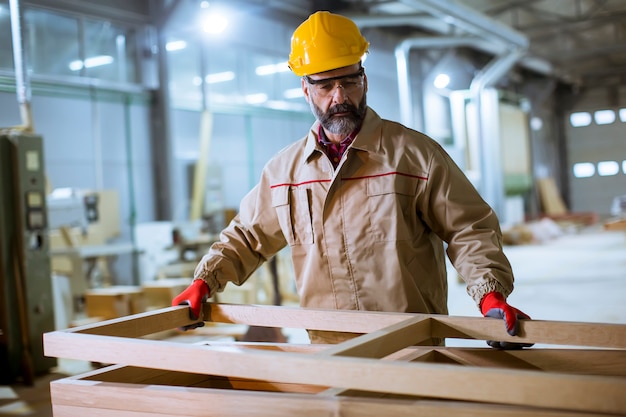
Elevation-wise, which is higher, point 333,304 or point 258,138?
point 258,138

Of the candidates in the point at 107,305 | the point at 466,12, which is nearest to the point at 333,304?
the point at 107,305

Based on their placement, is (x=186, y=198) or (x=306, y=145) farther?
(x=186, y=198)

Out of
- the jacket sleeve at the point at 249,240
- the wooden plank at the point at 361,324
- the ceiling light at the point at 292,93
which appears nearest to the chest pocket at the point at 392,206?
the wooden plank at the point at 361,324

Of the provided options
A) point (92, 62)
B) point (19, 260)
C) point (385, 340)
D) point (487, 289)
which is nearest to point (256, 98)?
point (92, 62)

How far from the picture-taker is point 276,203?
2.58m

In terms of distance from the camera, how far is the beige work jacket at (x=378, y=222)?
7.49 feet

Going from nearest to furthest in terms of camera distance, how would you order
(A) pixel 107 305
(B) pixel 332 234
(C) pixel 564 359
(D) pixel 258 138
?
1. (C) pixel 564 359
2. (B) pixel 332 234
3. (A) pixel 107 305
4. (D) pixel 258 138

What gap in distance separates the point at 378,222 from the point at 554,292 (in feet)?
20.6

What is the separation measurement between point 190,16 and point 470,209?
826 cm

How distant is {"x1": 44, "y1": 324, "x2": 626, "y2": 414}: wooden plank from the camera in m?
1.28

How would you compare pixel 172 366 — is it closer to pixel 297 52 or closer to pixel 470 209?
pixel 470 209

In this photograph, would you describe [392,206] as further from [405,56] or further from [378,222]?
[405,56]

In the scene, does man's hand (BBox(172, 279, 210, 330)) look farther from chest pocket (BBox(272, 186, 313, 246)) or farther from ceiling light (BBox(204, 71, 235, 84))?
ceiling light (BBox(204, 71, 235, 84))

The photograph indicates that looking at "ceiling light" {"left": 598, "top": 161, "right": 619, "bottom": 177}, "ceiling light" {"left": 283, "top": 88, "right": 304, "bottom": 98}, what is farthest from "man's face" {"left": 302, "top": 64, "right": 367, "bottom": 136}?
"ceiling light" {"left": 283, "top": 88, "right": 304, "bottom": 98}
